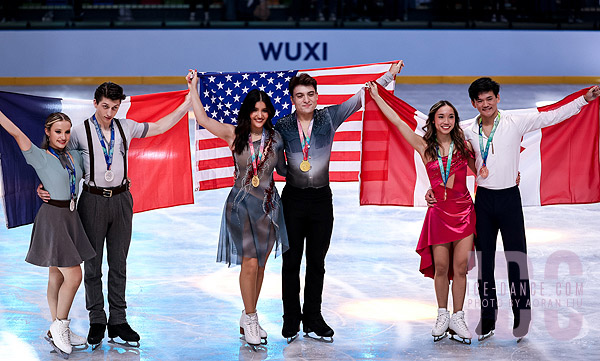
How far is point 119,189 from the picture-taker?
5.59 metres

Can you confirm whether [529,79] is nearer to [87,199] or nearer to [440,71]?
[440,71]

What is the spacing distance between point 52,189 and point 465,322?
289 centimetres

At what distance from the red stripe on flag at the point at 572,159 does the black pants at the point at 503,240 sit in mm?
1048

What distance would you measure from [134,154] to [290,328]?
177cm

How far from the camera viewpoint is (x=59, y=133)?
17.7 ft

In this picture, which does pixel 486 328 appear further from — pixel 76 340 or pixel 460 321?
pixel 76 340

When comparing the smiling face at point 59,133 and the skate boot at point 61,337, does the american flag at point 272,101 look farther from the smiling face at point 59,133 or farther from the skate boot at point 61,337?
the skate boot at point 61,337

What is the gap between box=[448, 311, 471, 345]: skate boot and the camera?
18.9ft

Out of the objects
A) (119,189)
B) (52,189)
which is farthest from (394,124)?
(52,189)

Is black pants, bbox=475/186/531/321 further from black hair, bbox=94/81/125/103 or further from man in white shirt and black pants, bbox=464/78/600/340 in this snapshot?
black hair, bbox=94/81/125/103

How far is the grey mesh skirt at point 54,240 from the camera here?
5379 millimetres

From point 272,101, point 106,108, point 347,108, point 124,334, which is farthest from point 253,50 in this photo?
point 124,334

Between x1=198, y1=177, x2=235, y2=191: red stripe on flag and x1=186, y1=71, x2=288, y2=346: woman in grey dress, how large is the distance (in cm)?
95
